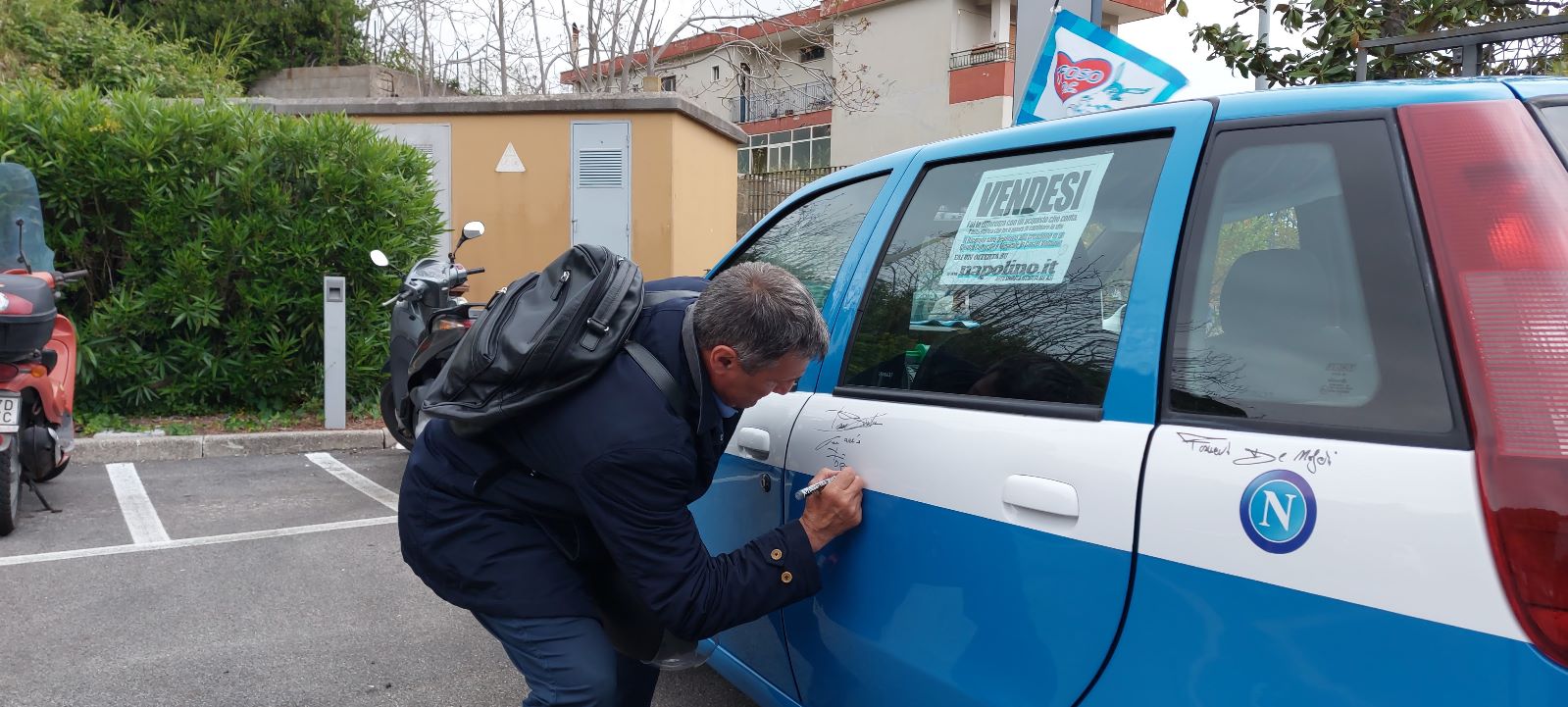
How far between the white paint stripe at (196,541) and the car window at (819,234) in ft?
10.5

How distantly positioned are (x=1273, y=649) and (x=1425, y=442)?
1.09 feet

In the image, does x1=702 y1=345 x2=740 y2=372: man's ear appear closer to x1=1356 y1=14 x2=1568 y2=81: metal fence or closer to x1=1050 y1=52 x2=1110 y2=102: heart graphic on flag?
x1=1356 y1=14 x2=1568 y2=81: metal fence

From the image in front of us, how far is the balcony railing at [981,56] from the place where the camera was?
25.1m

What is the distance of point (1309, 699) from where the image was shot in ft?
4.42

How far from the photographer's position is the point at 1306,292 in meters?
1.55

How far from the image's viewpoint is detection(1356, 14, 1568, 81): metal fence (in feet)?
6.40

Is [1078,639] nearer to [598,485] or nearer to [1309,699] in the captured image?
[1309,699]

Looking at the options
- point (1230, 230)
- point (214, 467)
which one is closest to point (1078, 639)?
point (1230, 230)

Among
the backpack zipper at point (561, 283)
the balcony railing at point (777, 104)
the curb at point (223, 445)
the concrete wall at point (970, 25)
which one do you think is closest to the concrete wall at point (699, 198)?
the curb at point (223, 445)

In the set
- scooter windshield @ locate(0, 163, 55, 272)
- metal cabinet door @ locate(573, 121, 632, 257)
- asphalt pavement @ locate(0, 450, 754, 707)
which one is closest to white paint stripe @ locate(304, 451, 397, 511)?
asphalt pavement @ locate(0, 450, 754, 707)

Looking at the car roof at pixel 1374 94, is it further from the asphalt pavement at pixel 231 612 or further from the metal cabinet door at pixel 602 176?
the metal cabinet door at pixel 602 176

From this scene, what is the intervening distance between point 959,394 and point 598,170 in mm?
9735
